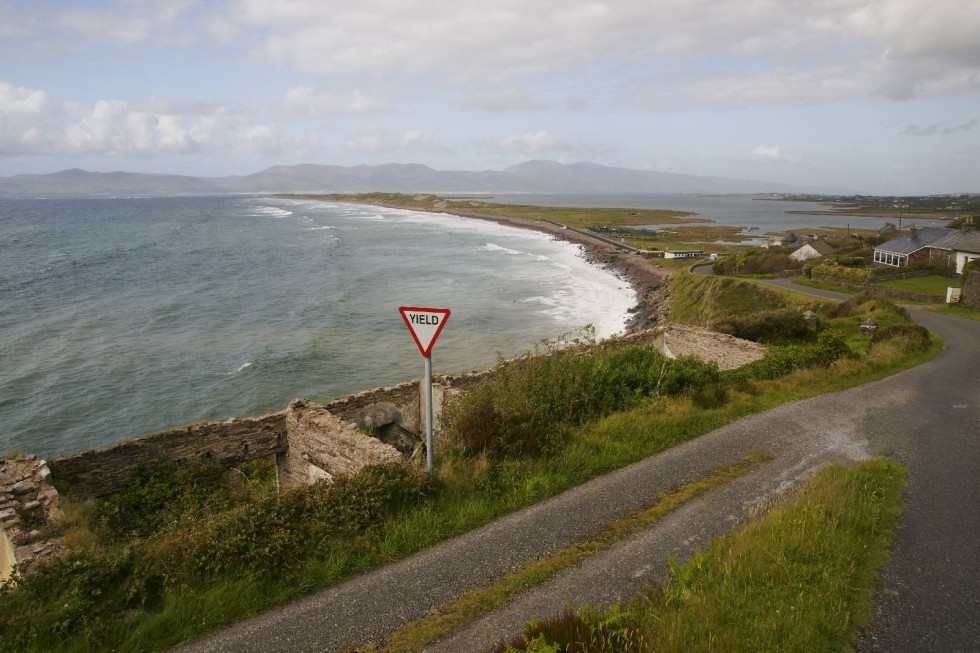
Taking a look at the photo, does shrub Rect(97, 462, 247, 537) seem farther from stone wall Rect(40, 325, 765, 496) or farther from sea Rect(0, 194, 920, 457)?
sea Rect(0, 194, 920, 457)

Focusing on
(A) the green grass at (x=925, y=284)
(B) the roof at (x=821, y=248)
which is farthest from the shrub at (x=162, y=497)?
(B) the roof at (x=821, y=248)

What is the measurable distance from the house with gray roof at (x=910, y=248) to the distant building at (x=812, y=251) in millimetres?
5548

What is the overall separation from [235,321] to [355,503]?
38420 millimetres

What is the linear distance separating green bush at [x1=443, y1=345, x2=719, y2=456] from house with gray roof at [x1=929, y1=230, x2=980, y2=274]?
4038cm

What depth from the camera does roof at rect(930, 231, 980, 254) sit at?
45.7 metres

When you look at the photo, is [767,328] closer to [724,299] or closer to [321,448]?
[724,299]

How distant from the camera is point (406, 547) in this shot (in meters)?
7.29

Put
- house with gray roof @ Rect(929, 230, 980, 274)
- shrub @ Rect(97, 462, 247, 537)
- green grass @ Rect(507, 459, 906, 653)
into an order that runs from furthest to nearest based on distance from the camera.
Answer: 1. house with gray roof @ Rect(929, 230, 980, 274)
2. shrub @ Rect(97, 462, 247, 537)
3. green grass @ Rect(507, 459, 906, 653)

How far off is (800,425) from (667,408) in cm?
262

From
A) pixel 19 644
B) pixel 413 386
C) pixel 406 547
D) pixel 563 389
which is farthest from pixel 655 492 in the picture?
pixel 413 386

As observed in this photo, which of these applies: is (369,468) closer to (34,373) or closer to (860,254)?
(34,373)

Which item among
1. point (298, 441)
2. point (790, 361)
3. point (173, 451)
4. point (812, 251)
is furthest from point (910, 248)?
point (173, 451)

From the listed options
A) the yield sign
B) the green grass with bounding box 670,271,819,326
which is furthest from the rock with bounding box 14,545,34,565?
the green grass with bounding box 670,271,819,326

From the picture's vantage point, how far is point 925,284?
137 feet
